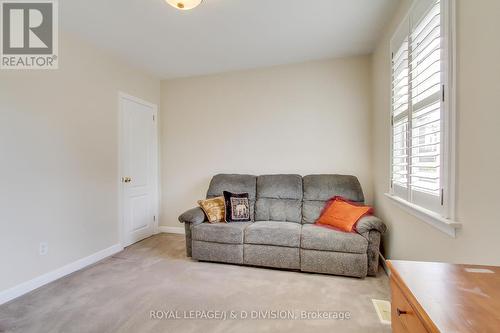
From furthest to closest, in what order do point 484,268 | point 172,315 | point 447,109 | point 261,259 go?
point 261,259, point 172,315, point 447,109, point 484,268

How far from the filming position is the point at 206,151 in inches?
157

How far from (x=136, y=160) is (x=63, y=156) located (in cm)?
108

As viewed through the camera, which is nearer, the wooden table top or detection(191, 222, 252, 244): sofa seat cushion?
the wooden table top

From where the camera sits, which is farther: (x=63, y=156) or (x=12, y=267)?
(x=63, y=156)

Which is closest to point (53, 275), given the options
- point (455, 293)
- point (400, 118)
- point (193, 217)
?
point (193, 217)

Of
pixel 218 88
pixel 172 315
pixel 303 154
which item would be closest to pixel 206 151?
pixel 218 88

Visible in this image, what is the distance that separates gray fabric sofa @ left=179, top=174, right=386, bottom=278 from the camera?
98.4 inches

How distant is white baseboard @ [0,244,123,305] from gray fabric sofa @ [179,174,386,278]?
3.48 feet

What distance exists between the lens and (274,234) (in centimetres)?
274

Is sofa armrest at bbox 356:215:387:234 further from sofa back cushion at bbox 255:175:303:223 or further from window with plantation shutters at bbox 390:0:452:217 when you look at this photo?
sofa back cushion at bbox 255:175:303:223

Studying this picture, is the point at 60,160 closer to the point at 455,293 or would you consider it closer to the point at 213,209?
the point at 213,209

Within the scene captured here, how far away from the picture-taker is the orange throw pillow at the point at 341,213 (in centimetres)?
270

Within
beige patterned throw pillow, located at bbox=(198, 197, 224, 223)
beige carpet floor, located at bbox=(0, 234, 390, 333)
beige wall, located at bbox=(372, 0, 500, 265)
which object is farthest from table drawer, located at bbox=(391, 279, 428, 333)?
beige patterned throw pillow, located at bbox=(198, 197, 224, 223)

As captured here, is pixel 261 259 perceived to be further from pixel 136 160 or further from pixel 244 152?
pixel 136 160
